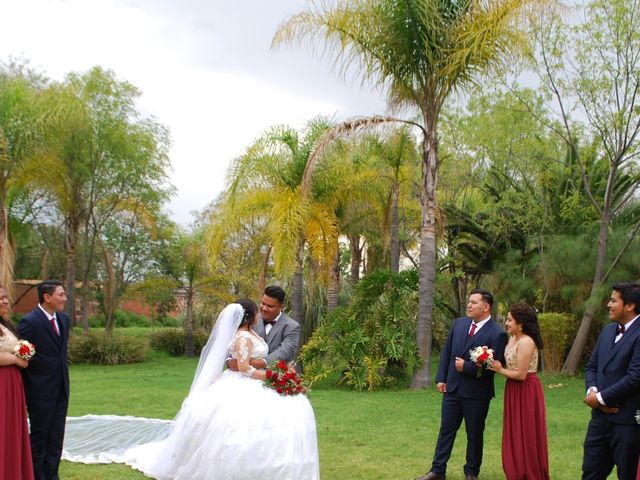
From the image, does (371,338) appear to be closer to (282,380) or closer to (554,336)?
(554,336)

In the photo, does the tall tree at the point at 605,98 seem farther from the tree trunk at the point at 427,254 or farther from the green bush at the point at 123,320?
the green bush at the point at 123,320

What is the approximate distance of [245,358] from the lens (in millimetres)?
6887

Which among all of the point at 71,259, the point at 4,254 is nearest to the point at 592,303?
the point at 4,254

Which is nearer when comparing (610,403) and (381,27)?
(610,403)

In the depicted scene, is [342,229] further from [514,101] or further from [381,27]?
[381,27]

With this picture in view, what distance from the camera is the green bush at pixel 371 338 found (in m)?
16.2

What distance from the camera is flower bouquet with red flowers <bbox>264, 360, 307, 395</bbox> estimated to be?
22.2ft

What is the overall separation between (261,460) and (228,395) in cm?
72

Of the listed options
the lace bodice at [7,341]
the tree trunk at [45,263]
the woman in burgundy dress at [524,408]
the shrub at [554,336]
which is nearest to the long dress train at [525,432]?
the woman in burgundy dress at [524,408]

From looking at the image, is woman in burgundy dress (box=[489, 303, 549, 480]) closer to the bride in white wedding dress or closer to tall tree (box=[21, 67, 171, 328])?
the bride in white wedding dress

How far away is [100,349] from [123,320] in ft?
67.6

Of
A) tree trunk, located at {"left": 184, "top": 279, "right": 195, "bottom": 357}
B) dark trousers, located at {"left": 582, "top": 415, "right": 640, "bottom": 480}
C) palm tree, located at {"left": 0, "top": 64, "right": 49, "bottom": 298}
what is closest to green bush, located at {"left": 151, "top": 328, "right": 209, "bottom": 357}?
tree trunk, located at {"left": 184, "top": 279, "right": 195, "bottom": 357}

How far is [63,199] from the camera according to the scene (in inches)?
899

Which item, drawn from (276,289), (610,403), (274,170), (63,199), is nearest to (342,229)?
(274,170)
